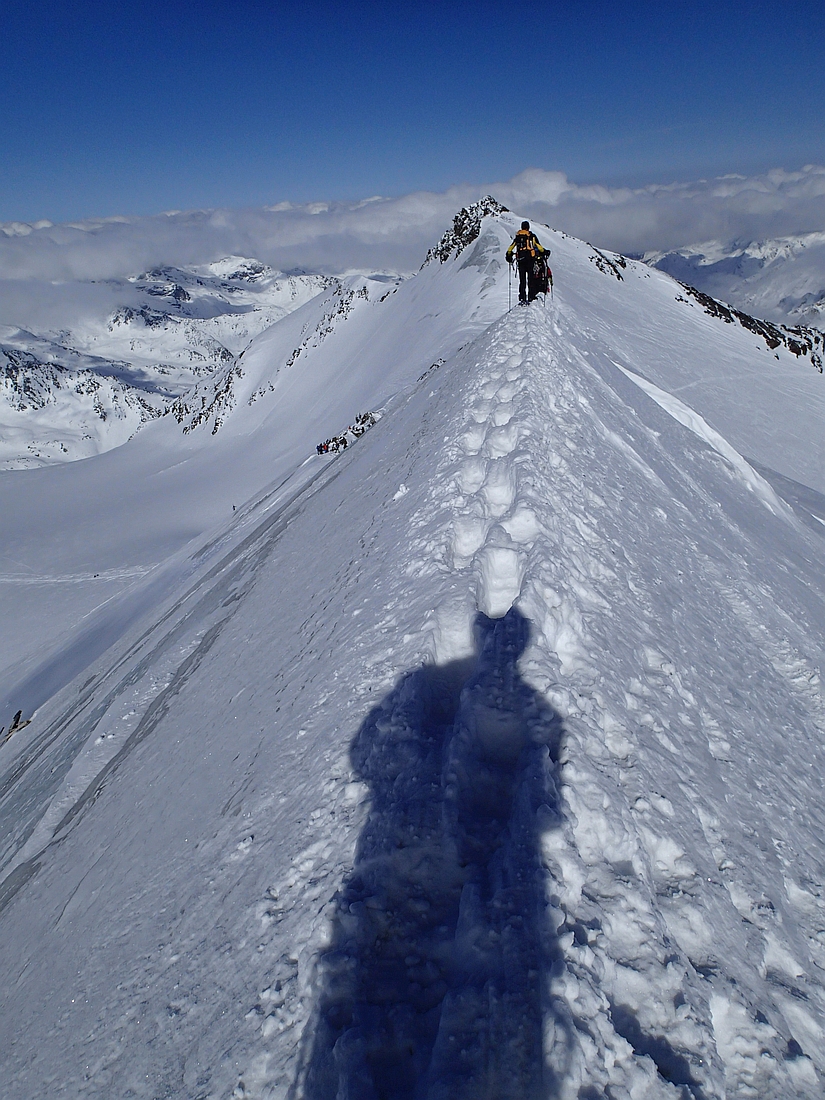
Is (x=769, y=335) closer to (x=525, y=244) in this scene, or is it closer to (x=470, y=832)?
(x=525, y=244)

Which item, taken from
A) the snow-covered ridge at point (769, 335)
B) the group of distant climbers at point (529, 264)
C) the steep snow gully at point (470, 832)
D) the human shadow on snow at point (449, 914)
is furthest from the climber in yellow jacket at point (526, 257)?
the snow-covered ridge at point (769, 335)

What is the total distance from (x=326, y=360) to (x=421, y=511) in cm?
5044

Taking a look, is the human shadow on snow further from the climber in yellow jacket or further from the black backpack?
the black backpack

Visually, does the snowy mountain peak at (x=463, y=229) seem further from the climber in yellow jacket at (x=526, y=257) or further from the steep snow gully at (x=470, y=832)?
the steep snow gully at (x=470, y=832)

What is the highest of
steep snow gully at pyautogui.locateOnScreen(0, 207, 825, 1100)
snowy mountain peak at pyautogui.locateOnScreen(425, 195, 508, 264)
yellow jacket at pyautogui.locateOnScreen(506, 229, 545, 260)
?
snowy mountain peak at pyautogui.locateOnScreen(425, 195, 508, 264)

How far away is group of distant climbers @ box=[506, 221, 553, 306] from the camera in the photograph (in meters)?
14.3

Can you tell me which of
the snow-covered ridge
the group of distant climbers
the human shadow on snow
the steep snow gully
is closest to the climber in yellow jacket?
the group of distant climbers

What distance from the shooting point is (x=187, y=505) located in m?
41.9

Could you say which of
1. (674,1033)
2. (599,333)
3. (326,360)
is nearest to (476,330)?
(599,333)

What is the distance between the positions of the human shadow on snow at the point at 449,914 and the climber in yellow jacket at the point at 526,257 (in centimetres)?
1238

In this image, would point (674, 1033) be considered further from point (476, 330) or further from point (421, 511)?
point (476, 330)

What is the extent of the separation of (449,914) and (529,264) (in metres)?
14.6

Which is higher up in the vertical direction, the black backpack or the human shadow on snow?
the black backpack

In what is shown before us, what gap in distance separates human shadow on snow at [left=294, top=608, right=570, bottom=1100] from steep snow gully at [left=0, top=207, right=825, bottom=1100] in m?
0.02
